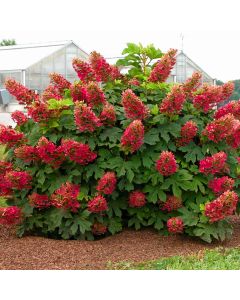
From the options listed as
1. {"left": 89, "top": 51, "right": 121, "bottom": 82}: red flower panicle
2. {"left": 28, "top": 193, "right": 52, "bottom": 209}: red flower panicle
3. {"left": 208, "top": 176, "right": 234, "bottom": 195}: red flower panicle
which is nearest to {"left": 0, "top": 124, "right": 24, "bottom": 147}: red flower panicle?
{"left": 28, "top": 193, "right": 52, "bottom": 209}: red flower panicle

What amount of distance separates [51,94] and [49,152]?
76 cm

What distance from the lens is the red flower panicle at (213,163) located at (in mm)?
5156

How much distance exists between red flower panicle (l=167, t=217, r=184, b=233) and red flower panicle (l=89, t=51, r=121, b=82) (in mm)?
1632

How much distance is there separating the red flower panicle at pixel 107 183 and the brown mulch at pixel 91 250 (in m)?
0.52

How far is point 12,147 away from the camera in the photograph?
227 inches

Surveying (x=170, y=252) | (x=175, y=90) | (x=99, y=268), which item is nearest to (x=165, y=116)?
(x=175, y=90)

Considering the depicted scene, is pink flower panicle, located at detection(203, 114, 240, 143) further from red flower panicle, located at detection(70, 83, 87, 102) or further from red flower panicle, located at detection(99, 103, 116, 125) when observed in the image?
red flower panicle, located at detection(70, 83, 87, 102)

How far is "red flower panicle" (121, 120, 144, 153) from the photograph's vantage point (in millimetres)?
4973

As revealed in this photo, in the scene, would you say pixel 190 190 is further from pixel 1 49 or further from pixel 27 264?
pixel 1 49

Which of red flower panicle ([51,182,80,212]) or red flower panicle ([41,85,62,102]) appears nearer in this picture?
red flower panicle ([51,182,80,212])

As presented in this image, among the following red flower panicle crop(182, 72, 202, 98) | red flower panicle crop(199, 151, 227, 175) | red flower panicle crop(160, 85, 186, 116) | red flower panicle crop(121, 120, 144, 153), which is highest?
red flower panicle crop(182, 72, 202, 98)

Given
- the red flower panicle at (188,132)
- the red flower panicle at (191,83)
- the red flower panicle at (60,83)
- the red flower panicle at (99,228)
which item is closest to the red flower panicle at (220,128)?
the red flower panicle at (188,132)

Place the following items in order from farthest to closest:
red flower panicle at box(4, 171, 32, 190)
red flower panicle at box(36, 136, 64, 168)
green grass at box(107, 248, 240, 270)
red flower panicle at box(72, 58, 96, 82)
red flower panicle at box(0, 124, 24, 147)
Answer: red flower panicle at box(72, 58, 96, 82) → red flower panicle at box(0, 124, 24, 147) → red flower panicle at box(4, 171, 32, 190) → red flower panicle at box(36, 136, 64, 168) → green grass at box(107, 248, 240, 270)

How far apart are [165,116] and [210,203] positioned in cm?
92
